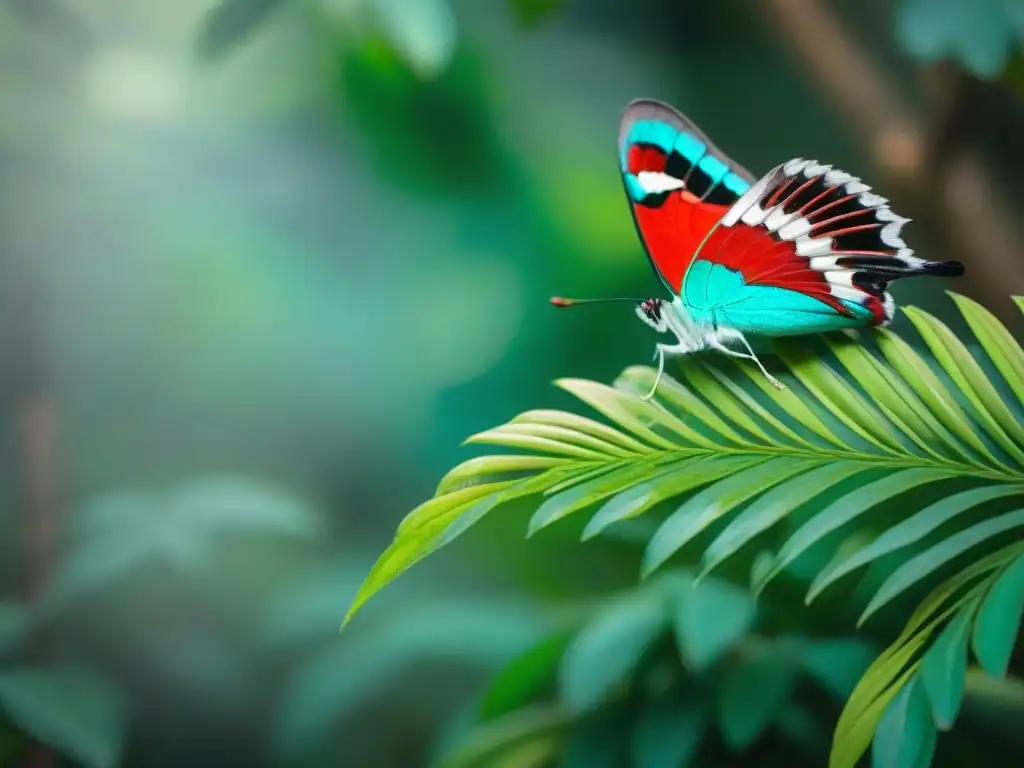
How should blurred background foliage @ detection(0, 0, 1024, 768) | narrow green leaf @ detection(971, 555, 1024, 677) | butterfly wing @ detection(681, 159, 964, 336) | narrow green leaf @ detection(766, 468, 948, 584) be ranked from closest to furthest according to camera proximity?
narrow green leaf @ detection(971, 555, 1024, 677) < narrow green leaf @ detection(766, 468, 948, 584) < butterfly wing @ detection(681, 159, 964, 336) < blurred background foliage @ detection(0, 0, 1024, 768)

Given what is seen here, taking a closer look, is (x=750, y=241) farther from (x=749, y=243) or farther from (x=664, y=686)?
(x=664, y=686)

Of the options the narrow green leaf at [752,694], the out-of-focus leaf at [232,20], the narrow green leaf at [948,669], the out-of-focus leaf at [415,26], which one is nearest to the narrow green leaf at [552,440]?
the narrow green leaf at [948,669]

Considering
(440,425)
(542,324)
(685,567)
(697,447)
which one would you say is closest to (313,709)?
(440,425)

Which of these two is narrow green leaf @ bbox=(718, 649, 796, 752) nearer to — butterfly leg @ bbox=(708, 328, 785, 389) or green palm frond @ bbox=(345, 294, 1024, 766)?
green palm frond @ bbox=(345, 294, 1024, 766)

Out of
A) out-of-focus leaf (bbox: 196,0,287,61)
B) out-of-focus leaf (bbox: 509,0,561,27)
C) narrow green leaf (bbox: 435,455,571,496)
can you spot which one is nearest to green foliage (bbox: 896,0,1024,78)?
out-of-focus leaf (bbox: 509,0,561,27)

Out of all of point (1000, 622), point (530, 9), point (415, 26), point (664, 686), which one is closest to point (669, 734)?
point (664, 686)

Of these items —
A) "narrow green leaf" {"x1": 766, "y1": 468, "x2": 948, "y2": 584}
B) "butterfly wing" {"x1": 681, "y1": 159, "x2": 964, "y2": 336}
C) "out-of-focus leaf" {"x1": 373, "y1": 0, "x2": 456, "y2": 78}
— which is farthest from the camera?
"out-of-focus leaf" {"x1": 373, "y1": 0, "x2": 456, "y2": 78}

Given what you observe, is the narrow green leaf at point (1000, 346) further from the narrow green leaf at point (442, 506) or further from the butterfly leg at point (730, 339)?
the narrow green leaf at point (442, 506)
